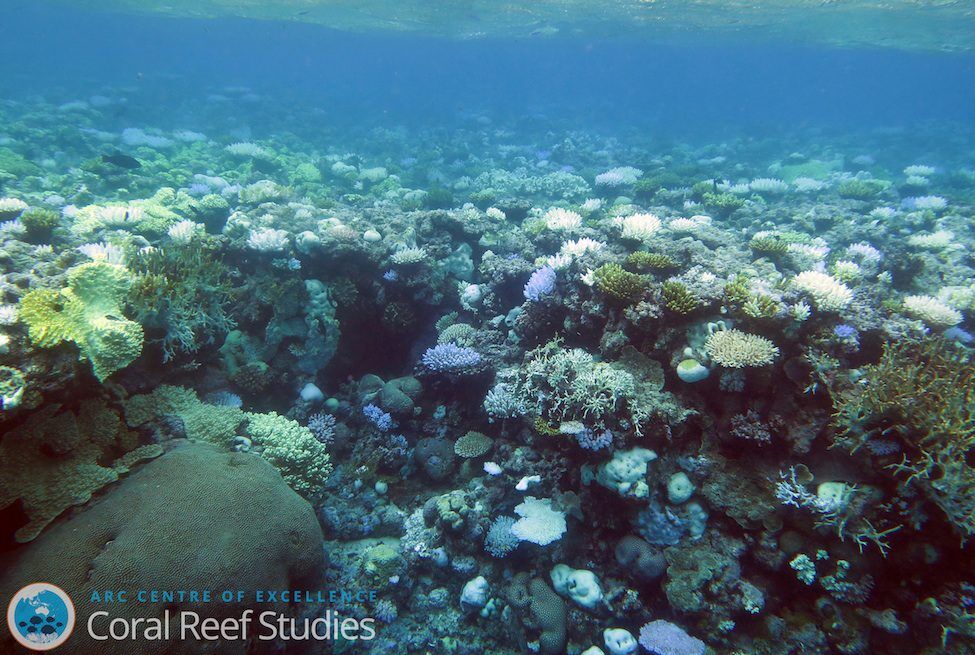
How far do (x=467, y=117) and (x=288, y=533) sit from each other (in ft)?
127

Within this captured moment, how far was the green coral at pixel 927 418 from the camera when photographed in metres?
3.80

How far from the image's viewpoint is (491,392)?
248 inches

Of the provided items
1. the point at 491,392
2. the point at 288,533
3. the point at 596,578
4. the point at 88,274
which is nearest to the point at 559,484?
the point at 596,578

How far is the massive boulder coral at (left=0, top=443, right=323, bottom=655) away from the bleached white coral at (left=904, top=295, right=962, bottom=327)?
845 cm

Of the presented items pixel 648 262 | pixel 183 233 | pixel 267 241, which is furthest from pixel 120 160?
pixel 648 262

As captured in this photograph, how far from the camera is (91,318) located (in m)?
4.59

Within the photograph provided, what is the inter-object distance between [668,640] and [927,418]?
3408 mm

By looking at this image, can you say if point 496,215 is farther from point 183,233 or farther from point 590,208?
point 183,233

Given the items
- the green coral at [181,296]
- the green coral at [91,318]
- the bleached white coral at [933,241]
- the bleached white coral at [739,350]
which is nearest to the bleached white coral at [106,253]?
the green coral at [181,296]

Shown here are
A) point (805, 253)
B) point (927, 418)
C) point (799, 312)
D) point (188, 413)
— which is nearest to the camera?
point (927, 418)

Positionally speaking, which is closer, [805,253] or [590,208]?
[805,253]

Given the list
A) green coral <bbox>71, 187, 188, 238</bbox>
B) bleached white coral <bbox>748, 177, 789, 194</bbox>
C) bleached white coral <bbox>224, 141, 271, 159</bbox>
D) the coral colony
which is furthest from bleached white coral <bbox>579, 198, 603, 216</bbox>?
bleached white coral <bbox>224, 141, 271, 159</bbox>

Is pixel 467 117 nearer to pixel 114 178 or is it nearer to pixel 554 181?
pixel 554 181

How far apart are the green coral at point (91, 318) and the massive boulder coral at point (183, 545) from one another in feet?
4.10
